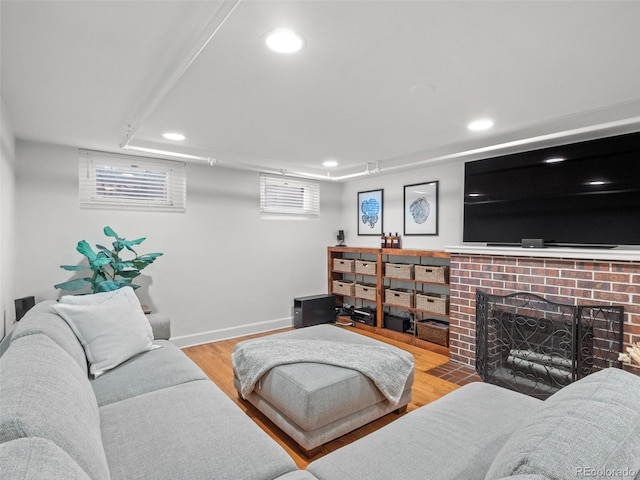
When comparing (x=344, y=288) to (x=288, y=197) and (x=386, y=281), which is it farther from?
(x=288, y=197)

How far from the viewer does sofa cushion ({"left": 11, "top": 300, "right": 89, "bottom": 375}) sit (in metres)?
1.67

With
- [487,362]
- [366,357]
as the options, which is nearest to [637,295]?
[487,362]

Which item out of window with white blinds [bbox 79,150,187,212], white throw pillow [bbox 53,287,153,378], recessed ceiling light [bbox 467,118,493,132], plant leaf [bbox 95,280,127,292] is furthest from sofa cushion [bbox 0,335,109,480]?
recessed ceiling light [bbox 467,118,493,132]

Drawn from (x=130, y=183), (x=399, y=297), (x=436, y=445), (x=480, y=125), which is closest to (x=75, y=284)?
(x=130, y=183)

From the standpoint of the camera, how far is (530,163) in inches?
122

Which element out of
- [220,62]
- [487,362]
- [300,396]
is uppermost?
[220,62]

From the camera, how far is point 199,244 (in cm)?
404

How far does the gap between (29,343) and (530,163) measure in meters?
3.82

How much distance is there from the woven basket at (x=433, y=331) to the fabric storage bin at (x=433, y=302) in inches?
7.4

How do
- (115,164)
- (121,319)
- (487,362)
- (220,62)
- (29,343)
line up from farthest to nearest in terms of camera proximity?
(115,164) < (487,362) < (121,319) < (220,62) < (29,343)

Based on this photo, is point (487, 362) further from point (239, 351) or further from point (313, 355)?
point (239, 351)

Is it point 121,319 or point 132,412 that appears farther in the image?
point 121,319

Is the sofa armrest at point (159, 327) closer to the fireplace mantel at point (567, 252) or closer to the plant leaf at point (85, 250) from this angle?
the plant leaf at point (85, 250)

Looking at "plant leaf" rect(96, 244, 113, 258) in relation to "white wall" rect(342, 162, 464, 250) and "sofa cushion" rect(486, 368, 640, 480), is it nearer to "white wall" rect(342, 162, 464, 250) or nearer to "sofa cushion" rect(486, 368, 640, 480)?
"white wall" rect(342, 162, 464, 250)
